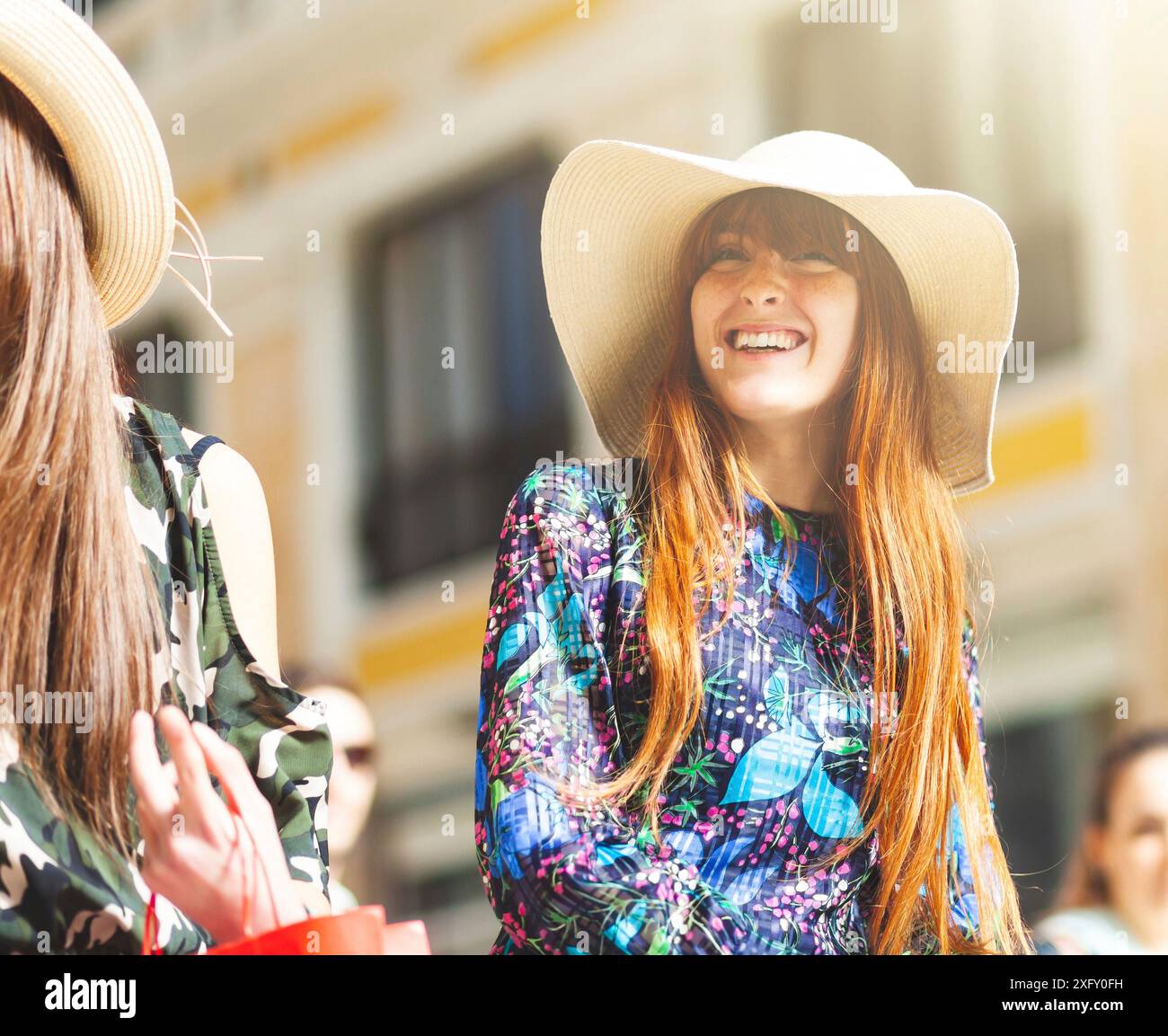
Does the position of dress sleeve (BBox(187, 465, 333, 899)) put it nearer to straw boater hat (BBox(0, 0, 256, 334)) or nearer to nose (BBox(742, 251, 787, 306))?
straw boater hat (BBox(0, 0, 256, 334))

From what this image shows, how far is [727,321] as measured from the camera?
109 inches

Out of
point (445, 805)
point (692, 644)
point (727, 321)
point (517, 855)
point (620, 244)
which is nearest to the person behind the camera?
point (517, 855)

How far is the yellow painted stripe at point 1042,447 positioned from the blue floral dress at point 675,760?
207 inches

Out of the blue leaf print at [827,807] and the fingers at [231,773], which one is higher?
the fingers at [231,773]

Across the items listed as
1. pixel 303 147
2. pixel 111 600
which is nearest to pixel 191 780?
pixel 111 600

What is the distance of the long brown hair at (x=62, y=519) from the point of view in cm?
224

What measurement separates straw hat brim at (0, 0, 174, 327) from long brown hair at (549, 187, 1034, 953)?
75 centimetres

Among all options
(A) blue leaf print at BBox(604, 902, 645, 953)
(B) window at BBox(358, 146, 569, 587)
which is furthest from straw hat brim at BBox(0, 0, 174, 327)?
(B) window at BBox(358, 146, 569, 587)

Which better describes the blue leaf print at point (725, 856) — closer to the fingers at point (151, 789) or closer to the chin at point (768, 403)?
the chin at point (768, 403)

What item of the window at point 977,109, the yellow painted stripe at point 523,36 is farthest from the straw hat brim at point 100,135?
the yellow painted stripe at point 523,36
